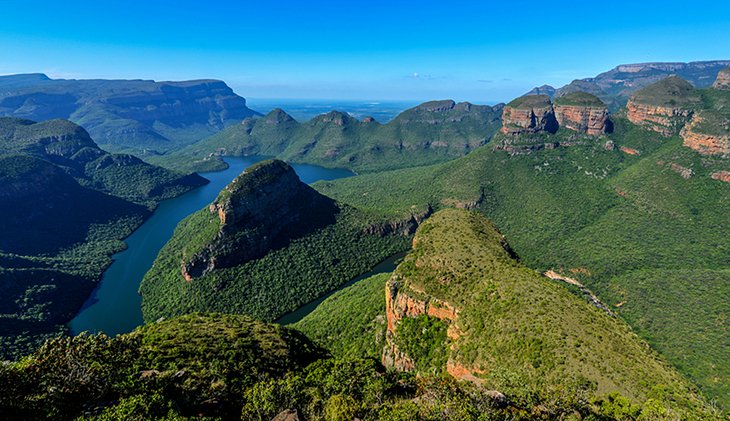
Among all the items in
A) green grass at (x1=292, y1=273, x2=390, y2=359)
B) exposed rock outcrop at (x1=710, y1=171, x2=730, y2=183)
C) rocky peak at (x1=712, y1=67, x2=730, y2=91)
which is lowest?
green grass at (x1=292, y1=273, x2=390, y2=359)

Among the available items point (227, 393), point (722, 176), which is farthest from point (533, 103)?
point (227, 393)

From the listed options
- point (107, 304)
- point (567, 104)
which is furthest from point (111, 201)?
point (567, 104)

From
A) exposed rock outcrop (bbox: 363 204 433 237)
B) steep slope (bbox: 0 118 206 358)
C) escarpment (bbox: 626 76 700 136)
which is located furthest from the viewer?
escarpment (bbox: 626 76 700 136)

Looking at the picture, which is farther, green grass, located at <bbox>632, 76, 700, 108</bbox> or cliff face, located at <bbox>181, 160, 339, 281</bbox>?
green grass, located at <bbox>632, 76, 700, 108</bbox>

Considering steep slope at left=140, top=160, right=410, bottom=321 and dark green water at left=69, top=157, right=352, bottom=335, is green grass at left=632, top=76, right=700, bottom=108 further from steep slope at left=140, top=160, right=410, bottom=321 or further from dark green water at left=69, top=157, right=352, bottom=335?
dark green water at left=69, top=157, right=352, bottom=335

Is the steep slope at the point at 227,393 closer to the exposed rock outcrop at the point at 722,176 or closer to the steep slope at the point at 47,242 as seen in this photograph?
the steep slope at the point at 47,242

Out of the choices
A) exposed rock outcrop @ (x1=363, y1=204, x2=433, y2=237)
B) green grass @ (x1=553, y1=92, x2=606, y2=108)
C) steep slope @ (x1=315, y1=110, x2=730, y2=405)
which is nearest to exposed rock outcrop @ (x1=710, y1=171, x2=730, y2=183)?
steep slope @ (x1=315, y1=110, x2=730, y2=405)

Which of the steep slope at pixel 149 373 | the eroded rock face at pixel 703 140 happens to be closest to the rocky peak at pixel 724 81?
the eroded rock face at pixel 703 140

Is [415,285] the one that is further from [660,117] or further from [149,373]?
[660,117]
